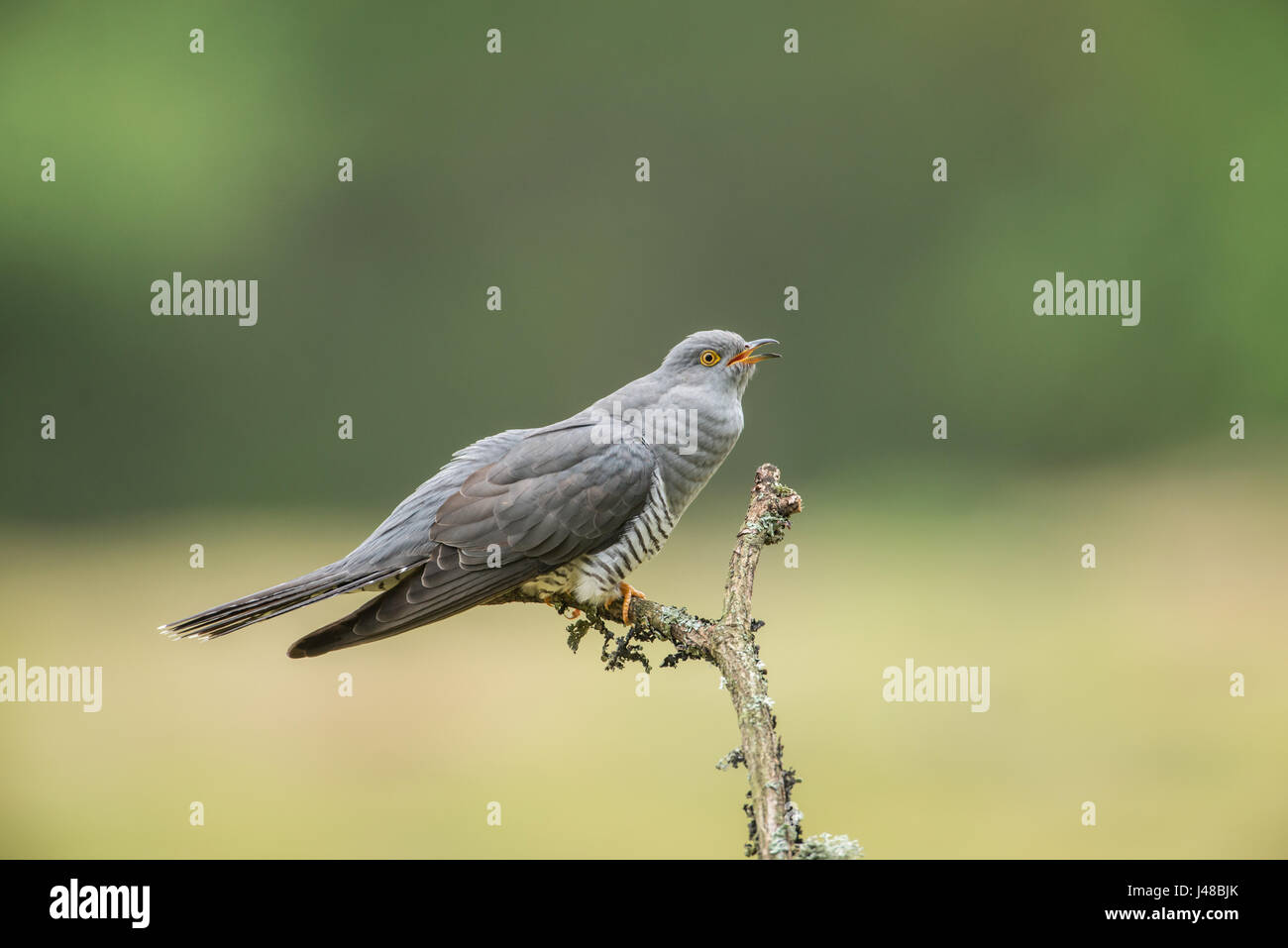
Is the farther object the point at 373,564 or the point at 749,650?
the point at 373,564

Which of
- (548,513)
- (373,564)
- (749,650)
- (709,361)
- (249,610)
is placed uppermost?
(709,361)

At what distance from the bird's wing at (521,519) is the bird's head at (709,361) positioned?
0.23m

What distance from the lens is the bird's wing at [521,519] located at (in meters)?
2.53

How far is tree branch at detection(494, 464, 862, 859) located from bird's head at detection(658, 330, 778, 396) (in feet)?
1.49

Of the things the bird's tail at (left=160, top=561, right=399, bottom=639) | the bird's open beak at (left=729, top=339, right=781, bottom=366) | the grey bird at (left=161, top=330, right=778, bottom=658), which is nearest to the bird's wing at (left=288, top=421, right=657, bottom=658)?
the grey bird at (left=161, top=330, right=778, bottom=658)

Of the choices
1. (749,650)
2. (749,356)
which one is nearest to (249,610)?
(749,650)

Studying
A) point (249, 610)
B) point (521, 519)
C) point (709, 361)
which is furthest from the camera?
point (709, 361)

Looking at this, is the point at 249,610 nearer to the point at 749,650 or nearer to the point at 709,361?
the point at 749,650

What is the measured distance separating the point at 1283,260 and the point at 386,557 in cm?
1001

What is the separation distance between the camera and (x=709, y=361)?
2895 mm

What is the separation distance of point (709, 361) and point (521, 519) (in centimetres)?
68

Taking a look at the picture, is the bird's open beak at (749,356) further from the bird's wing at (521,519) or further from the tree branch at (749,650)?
the tree branch at (749,650)

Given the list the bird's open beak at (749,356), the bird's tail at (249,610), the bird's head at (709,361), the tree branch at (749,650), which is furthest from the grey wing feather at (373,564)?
the bird's open beak at (749,356)

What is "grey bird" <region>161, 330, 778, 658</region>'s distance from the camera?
8.20ft
